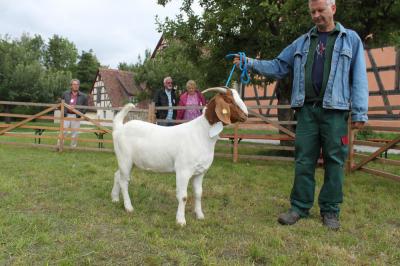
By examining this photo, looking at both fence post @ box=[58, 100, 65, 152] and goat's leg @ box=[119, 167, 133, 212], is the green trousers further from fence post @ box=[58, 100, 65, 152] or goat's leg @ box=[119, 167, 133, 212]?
fence post @ box=[58, 100, 65, 152]

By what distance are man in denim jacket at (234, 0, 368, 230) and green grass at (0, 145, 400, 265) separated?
1.14 ft

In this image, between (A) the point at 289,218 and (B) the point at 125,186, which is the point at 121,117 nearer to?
(B) the point at 125,186

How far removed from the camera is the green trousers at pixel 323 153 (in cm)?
415

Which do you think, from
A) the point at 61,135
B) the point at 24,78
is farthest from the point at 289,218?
the point at 24,78

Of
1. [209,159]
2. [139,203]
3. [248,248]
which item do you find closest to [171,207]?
[139,203]

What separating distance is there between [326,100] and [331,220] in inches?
51.8

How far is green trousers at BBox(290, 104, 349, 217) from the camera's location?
4.15m

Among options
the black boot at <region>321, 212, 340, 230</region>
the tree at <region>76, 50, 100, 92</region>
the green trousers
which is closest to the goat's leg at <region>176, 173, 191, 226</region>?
the green trousers

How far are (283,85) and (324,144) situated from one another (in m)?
6.67

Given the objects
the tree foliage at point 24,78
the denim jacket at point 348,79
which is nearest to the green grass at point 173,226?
the denim jacket at point 348,79

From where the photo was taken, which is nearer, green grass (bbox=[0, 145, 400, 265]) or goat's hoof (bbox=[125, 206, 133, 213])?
green grass (bbox=[0, 145, 400, 265])

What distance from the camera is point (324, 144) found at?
4238mm

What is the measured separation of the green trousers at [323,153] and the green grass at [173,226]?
1.03ft

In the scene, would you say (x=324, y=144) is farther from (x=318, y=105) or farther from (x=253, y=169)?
(x=253, y=169)
